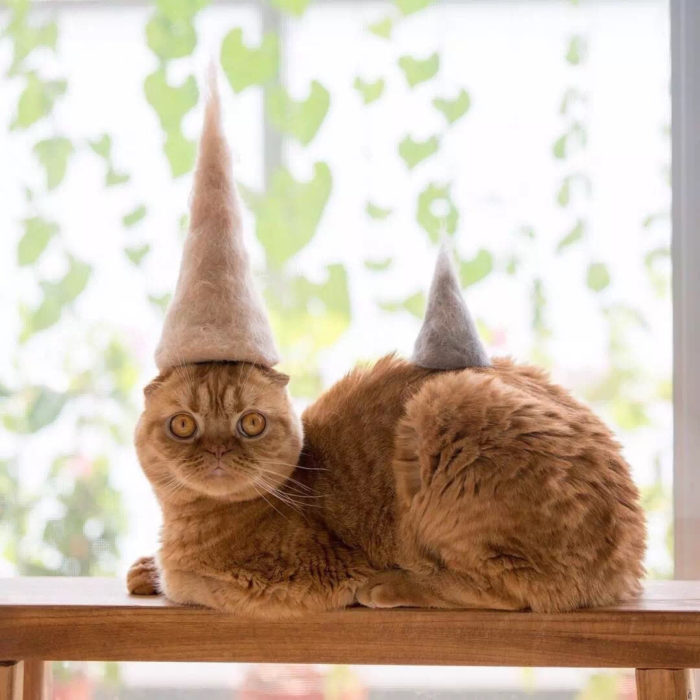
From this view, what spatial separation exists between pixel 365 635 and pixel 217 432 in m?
0.37

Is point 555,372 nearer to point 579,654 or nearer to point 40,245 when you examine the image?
point 579,654

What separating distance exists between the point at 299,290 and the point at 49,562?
30.9 inches

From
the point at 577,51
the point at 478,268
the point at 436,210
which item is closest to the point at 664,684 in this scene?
the point at 478,268

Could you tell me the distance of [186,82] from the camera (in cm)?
175

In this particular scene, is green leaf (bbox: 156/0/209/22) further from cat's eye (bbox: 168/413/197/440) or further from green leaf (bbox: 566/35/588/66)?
cat's eye (bbox: 168/413/197/440)

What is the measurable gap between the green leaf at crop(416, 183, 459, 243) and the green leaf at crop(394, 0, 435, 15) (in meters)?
0.35

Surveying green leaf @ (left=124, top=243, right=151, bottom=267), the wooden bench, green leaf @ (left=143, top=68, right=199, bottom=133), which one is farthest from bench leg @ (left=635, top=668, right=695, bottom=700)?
green leaf @ (left=143, top=68, right=199, bottom=133)

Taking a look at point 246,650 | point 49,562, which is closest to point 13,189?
point 49,562

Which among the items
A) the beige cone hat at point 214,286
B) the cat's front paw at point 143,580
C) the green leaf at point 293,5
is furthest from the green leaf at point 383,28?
the cat's front paw at point 143,580

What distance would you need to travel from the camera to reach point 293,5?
1729 mm

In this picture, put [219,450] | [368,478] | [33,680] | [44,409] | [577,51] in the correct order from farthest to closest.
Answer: [44,409], [577,51], [33,680], [368,478], [219,450]

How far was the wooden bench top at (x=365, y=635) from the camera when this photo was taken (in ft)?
3.99

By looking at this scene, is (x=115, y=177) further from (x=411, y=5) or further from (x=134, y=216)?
(x=411, y=5)

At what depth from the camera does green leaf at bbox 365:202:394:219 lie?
5.72 feet
